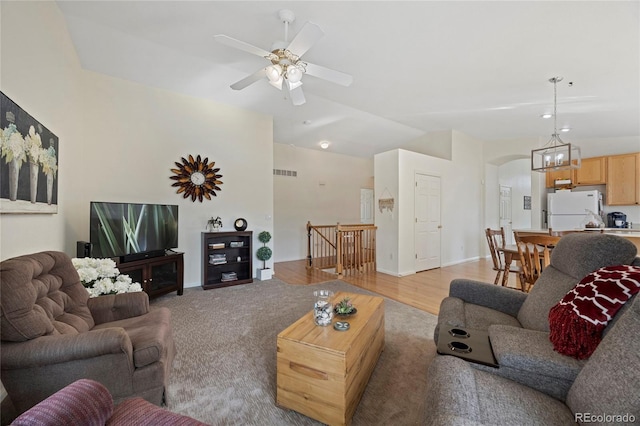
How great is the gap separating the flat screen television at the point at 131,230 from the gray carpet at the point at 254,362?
0.77 meters

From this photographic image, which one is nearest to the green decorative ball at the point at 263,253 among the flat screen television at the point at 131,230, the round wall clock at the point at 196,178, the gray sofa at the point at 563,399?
the round wall clock at the point at 196,178

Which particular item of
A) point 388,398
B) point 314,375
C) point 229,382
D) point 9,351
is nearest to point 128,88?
point 9,351

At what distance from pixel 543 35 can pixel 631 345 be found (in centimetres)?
320

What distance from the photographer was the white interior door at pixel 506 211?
23.7 ft

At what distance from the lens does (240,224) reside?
180 inches

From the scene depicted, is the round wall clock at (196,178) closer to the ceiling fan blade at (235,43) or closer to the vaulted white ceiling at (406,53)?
the vaulted white ceiling at (406,53)

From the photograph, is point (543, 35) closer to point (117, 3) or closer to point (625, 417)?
point (625, 417)

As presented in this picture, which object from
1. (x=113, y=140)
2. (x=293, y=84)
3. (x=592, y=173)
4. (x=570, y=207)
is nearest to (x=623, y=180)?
(x=592, y=173)

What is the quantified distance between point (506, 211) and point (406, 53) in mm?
6267

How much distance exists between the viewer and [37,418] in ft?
2.63

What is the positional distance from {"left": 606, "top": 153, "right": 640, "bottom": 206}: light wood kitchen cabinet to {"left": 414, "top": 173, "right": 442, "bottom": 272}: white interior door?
379cm

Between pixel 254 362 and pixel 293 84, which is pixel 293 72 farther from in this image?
pixel 254 362

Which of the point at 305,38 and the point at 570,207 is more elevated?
the point at 305,38

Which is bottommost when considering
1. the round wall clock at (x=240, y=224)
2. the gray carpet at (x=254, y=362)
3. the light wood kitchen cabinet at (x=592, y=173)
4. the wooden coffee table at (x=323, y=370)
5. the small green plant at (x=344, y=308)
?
the gray carpet at (x=254, y=362)
